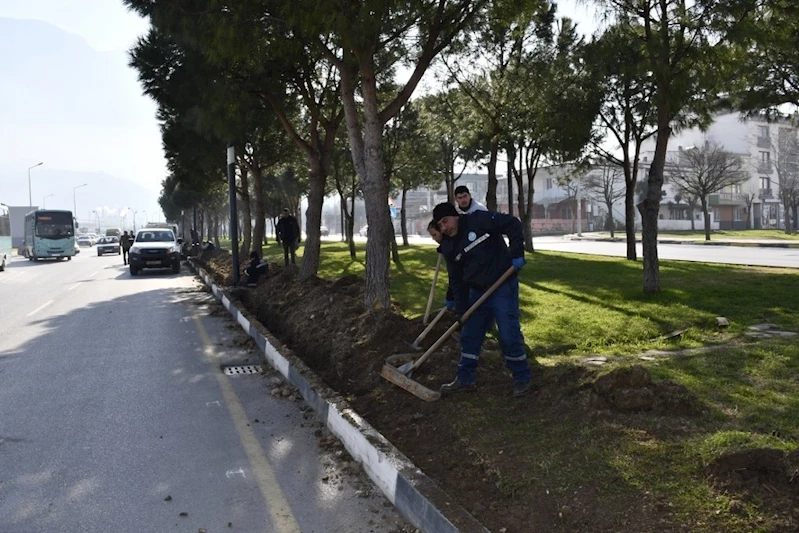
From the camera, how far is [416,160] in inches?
1059

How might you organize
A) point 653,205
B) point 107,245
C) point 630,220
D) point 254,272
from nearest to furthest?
1. point 653,205
2. point 254,272
3. point 630,220
4. point 107,245

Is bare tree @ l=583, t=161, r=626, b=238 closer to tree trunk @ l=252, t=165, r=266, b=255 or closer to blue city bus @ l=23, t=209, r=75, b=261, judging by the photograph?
tree trunk @ l=252, t=165, r=266, b=255

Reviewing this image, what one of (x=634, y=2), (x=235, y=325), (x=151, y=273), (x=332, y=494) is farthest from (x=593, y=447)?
(x=151, y=273)

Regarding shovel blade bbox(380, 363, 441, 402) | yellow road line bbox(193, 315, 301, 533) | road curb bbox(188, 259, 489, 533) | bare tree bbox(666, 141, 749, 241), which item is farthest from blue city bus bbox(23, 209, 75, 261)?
bare tree bbox(666, 141, 749, 241)

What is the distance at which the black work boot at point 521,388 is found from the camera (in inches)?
210

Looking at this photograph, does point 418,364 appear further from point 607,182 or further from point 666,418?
point 607,182

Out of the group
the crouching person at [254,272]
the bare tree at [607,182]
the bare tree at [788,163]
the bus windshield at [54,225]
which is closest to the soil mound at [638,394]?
the crouching person at [254,272]

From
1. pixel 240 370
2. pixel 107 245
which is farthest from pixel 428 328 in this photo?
pixel 107 245

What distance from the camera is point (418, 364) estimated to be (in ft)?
19.9

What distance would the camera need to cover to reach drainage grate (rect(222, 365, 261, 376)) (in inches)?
307

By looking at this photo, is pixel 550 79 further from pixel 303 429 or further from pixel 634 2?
pixel 303 429

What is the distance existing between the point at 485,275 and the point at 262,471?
2.25 meters

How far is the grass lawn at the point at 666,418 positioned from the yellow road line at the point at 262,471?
1295 mm

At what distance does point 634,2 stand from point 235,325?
8.55 m
